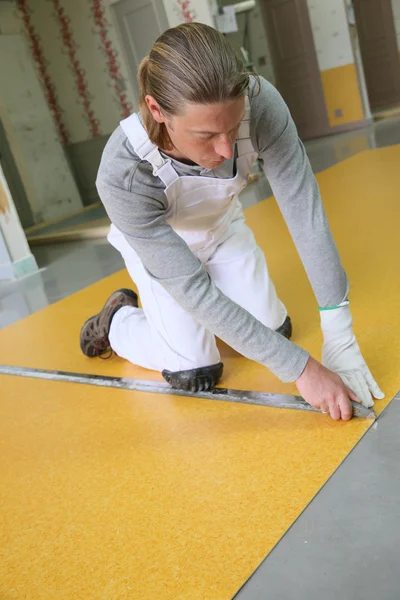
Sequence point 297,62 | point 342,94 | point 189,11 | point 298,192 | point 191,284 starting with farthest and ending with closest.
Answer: point 297,62 → point 342,94 → point 189,11 → point 298,192 → point 191,284

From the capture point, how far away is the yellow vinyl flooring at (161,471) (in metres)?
1.13

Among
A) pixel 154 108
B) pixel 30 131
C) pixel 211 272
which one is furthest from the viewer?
pixel 30 131

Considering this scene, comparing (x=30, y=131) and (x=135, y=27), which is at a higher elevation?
(x=135, y=27)

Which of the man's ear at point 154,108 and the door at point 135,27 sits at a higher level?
the door at point 135,27

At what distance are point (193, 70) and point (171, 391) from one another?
1029mm

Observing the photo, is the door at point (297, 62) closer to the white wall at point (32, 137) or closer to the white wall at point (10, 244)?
the white wall at point (32, 137)

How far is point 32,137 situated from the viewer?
24.5ft

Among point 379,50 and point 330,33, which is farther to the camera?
point 379,50

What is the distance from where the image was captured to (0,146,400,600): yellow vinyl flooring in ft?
3.72

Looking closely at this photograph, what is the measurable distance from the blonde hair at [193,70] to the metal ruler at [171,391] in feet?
2.49

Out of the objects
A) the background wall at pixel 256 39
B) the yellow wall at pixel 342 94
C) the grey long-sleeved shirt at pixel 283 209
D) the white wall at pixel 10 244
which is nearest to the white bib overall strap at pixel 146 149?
the grey long-sleeved shirt at pixel 283 209

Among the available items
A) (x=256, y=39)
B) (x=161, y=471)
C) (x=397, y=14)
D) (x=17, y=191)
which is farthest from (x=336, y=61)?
(x=161, y=471)

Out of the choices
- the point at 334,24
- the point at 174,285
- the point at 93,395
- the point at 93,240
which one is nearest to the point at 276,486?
the point at 174,285

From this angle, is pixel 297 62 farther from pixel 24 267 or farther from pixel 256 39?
pixel 24 267
